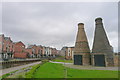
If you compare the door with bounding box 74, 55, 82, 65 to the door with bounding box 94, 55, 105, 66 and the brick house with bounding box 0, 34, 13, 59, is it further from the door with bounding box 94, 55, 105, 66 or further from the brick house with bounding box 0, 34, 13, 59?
the brick house with bounding box 0, 34, 13, 59

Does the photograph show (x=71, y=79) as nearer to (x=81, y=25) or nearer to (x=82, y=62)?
(x=82, y=62)

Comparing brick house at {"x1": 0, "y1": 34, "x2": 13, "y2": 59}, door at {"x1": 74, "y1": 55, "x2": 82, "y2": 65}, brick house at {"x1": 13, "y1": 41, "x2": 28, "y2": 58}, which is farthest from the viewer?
brick house at {"x1": 13, "y1": 41, "x2": 28, "y2": 58}

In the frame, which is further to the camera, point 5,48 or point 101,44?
point 5,48

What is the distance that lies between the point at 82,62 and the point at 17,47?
127 feet

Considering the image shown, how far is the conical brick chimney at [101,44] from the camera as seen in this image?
20.9 metres

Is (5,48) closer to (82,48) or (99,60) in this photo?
(82,48)

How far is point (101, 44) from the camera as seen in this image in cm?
2156

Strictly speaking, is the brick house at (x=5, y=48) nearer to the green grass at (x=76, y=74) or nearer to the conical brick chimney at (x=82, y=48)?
the conical brick chimney at (x=82, y=48)

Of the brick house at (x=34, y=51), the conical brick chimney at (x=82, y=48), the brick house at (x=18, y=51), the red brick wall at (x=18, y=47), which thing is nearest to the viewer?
the conical brick chimney at (x=82, y=48)

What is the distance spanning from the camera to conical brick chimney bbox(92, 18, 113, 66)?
2092cm

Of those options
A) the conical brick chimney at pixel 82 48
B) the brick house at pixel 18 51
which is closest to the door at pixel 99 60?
the conical brick chimney at pixel 82 48

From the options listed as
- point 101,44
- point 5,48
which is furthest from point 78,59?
point 5,48

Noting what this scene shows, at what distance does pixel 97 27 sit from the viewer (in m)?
23.1

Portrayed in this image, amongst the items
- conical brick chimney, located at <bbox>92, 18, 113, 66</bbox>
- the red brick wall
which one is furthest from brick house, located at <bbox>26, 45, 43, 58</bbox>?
conical brick chimney, located at <bbox>92, 18, 113, 66</bbox>
